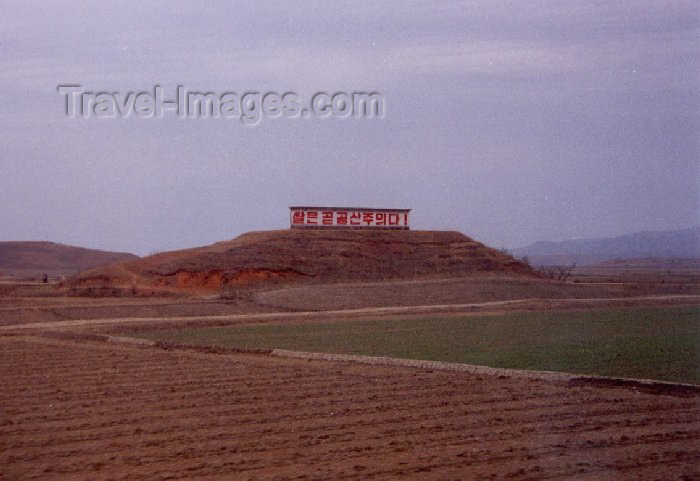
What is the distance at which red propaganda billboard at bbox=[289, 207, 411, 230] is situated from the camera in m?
63.1

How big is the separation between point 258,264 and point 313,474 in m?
47.5

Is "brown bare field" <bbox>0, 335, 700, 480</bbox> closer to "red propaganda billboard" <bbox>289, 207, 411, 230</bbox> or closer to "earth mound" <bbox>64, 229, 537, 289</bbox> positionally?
"earth mound" <bbox>64, 229, 537, 289</bbox>

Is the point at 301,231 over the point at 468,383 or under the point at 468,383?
over

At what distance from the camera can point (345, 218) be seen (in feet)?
209

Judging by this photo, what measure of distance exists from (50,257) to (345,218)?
279 feet

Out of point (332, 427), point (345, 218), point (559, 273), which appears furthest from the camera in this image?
point (559, 273)

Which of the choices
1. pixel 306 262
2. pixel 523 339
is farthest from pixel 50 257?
pixel 523 339

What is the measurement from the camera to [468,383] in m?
17.8

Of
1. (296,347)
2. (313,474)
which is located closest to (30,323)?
(296,347)

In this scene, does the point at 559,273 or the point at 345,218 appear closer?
the point at 345,218

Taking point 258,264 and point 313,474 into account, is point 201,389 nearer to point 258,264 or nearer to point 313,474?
point 313,474

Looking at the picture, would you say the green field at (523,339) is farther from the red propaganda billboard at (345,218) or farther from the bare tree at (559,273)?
the bare tree at (559,273)

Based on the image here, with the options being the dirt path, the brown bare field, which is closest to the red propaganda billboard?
the dirt path

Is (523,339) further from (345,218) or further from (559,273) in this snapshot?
(559,273)
